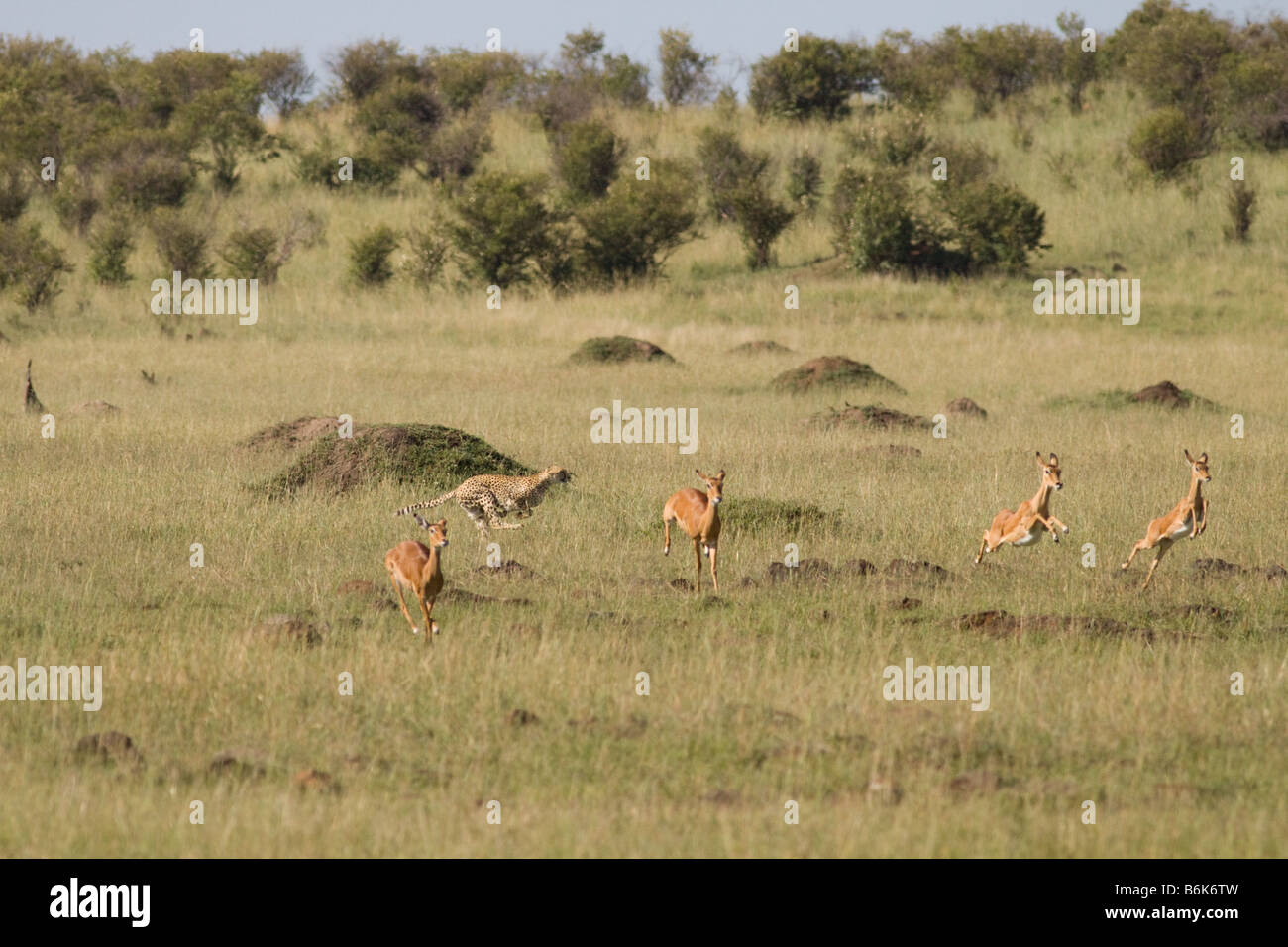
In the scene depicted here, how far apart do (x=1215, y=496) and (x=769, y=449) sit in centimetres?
494

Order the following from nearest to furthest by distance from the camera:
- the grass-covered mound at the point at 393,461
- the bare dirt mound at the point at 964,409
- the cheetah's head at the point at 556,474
A: 1. the cheetah's head at the point at 556,474
2. the grass-covered mound at the point at 393,461
3. the bare dirt mound at the point at 964,409

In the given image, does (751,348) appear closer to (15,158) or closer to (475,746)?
(475,746)

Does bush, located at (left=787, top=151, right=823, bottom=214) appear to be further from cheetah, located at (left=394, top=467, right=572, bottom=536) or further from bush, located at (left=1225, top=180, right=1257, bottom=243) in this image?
cheetah, located at (left=394, top=467, right=572, bottom=536)

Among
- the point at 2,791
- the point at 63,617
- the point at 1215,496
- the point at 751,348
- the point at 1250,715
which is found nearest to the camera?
the point at 2,791

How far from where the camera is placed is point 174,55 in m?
59.6

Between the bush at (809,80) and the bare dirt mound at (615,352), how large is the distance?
2638 cm

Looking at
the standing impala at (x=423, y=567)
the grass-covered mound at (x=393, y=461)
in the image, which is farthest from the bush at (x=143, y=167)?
the standing impala at (x=423, y=567)

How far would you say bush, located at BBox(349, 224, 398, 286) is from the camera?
35.9 m

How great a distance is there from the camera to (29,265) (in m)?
33.2

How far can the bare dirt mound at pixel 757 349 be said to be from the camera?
27719 mm

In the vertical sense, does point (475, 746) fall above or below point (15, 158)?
below

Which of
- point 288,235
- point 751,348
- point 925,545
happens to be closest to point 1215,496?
point 925,545

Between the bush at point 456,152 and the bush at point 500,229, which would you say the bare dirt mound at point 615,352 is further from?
the bush at point 456,152

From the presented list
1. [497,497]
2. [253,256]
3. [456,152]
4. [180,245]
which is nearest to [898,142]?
[456,152]
